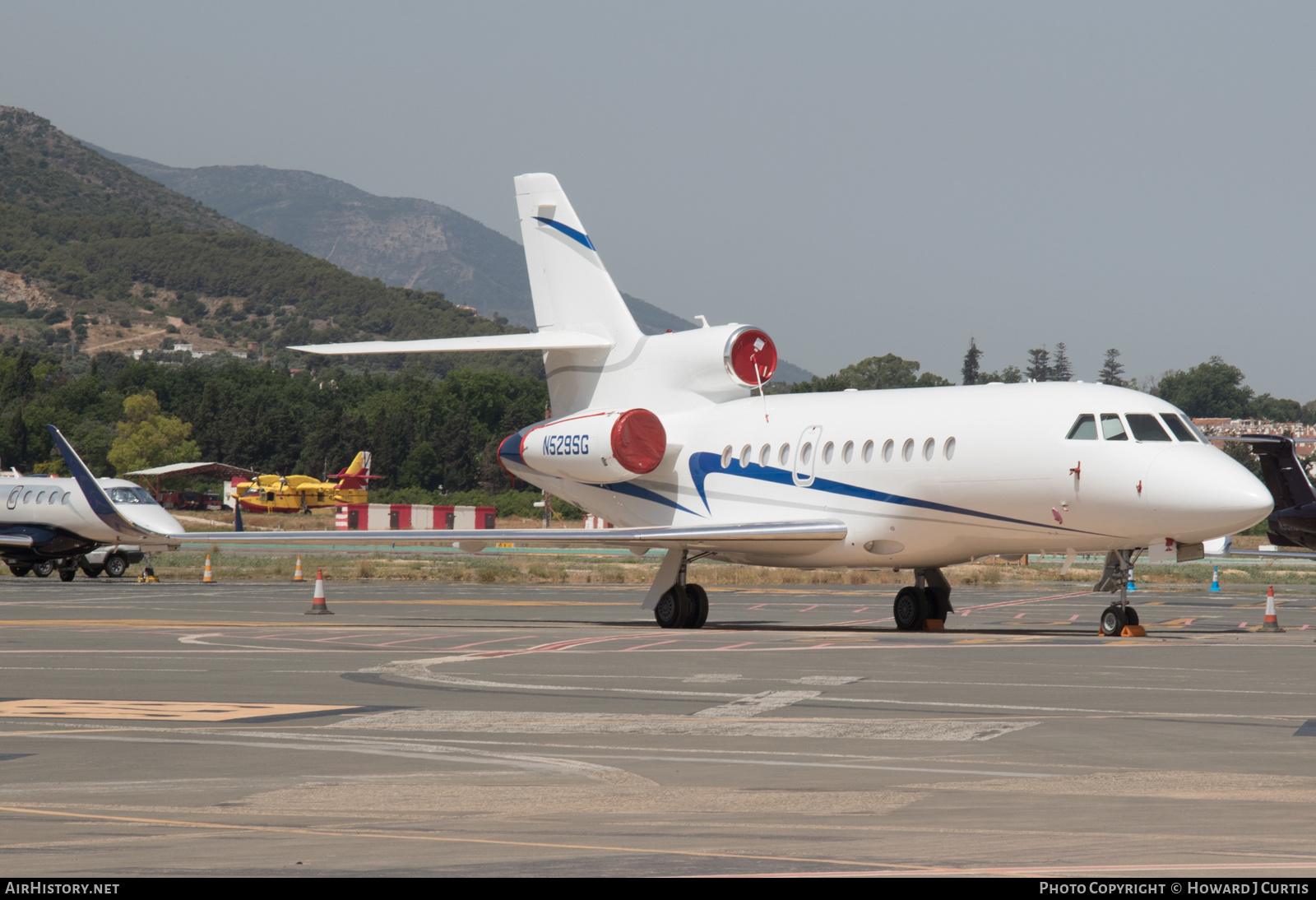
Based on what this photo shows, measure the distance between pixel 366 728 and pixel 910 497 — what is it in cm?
1286

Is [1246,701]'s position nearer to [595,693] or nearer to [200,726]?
[595,693]

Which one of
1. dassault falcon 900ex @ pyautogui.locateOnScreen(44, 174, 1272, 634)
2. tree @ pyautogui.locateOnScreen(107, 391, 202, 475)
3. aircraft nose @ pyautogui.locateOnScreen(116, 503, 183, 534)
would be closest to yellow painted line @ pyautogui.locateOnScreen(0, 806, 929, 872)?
dassault falcon 900ex @ pyautogui.locateOnScreen(44, 174, 1272, 634)

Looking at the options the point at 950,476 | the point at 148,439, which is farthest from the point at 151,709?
the point at 148,439

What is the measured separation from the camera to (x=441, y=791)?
8445 millimetres

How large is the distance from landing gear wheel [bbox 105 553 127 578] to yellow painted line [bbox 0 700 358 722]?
118ft

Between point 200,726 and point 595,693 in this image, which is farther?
point 595,693

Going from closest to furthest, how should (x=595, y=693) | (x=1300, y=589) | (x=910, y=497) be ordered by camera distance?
1. (x=595, y=693)
2. (x=910, y=497)
3. (x=1300, y=589)

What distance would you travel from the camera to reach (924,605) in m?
24.0

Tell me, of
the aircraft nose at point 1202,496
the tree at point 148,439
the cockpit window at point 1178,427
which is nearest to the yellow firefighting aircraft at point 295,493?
the tree at point 148,439

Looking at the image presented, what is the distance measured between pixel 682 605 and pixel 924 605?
396cm

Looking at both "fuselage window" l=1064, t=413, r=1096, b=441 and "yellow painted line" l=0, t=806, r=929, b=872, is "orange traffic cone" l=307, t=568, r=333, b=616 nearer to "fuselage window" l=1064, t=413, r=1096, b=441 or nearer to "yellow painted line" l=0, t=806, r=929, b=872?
"fuselage window" l=1064, t=413, r=1096, b=441

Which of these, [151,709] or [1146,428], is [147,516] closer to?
[1146,428]

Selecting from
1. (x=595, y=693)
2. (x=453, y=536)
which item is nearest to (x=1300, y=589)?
(x=453, y=536)

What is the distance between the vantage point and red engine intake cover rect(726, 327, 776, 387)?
88.2 feet
